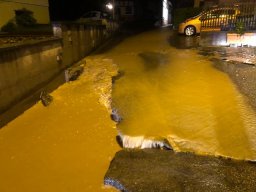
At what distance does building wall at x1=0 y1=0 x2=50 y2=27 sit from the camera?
1370 centimetres

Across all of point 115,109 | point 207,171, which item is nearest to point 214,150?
point 207,171

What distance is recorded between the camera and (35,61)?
7809mm

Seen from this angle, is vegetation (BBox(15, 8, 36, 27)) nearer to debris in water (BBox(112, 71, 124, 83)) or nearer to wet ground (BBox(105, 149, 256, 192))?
debris in water (BBox(112, 71, 124, 83))

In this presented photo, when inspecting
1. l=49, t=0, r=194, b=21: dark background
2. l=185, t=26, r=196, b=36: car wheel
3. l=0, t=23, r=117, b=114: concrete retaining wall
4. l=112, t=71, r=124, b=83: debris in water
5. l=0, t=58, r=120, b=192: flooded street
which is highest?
l=49, t=0, r=194, b=21: dark background

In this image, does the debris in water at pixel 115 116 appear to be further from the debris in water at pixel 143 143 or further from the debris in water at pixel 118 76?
the debris in water at pixel 118 76

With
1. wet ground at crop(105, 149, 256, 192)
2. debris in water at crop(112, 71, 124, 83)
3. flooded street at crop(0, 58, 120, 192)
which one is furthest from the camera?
debris in water at crop(112, 71, 124, 83)

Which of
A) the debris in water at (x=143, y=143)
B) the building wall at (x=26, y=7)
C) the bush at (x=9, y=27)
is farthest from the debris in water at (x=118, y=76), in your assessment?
A: the building wall at (x=26, y=7)

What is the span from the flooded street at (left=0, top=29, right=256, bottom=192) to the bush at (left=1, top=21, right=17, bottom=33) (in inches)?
253

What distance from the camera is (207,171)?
4258 millimetres

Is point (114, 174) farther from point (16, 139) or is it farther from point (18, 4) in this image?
point (18, 4)

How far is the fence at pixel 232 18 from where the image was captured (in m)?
13.2

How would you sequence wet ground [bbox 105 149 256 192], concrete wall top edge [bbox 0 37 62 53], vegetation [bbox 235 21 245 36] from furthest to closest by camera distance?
vegetation [bbox 235 21 245 36] → concrete wall top edge [bbox 0 37 62 53] → wet ground [bbox 105 149 256 192]

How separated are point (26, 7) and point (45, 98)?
9798 millimetres

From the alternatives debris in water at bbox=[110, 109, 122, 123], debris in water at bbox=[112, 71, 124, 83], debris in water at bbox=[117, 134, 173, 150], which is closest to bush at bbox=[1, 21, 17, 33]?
debris in water at bbox=[112, 71, 124, 83]
